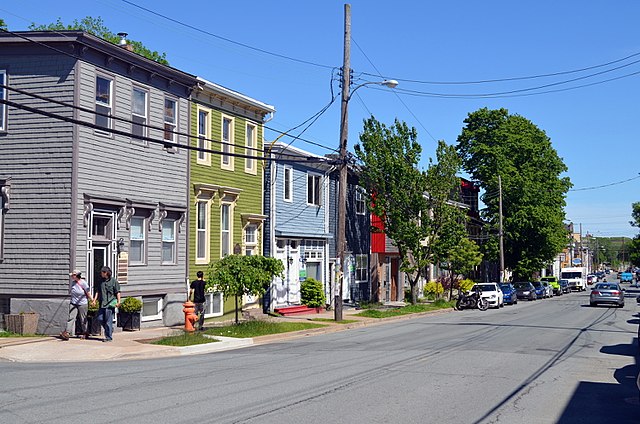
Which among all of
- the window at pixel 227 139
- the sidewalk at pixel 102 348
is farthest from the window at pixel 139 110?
the sidewalk at pixel 102 348

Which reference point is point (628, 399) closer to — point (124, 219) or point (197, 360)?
point (197, 360)

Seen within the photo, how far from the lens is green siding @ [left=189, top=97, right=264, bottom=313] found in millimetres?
25398

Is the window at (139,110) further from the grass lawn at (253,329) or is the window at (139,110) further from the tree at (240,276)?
the grass lawn at (253,329)

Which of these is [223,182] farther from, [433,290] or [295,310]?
[433,290]

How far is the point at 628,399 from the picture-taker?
39.2 feet

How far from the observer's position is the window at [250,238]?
95.4 feet

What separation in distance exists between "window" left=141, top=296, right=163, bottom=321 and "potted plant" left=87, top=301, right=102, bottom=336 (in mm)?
3019

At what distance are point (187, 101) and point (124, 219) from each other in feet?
16.9

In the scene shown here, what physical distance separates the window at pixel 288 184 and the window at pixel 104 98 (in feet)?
37.1

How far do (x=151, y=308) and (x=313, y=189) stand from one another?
1268cm

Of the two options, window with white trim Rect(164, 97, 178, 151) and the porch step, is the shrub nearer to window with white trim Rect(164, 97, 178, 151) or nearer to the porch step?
the porch step

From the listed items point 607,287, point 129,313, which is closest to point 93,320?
point 129,313

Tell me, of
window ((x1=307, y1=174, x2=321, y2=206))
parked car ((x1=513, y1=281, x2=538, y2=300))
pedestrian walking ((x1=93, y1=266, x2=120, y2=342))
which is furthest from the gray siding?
parked car ((x1=513, y1=281, x2=538, y2=300))

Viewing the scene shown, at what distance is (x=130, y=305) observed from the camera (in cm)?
2117
